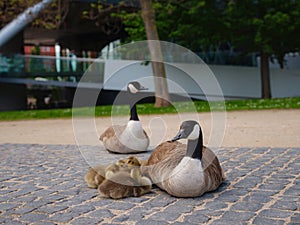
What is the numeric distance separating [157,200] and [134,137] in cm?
297

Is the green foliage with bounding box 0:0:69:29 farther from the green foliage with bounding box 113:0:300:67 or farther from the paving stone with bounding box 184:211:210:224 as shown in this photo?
the paving stone with bounding box 184:211:210:224

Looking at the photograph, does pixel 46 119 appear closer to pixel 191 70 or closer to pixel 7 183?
pixel 191 70

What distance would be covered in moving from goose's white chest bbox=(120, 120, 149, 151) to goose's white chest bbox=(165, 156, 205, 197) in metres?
2.76

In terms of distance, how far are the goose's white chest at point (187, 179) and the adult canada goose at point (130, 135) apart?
9.24ft

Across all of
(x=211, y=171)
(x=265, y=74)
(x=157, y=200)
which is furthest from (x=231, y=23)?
(x=157, y=200)

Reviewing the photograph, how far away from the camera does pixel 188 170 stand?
4891mm

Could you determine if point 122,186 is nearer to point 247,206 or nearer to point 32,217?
point 32,217

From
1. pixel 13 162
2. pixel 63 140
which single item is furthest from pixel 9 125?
pixel 13 162

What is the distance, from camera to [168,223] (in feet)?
14.1

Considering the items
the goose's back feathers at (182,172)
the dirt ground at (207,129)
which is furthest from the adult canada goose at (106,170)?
the dirt ground at (207,129)

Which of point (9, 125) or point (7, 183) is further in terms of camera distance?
point (9, 125)

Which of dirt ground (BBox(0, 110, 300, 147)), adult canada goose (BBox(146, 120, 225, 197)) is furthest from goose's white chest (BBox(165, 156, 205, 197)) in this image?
dirt ground (BBox(0, 110, 300, 147))

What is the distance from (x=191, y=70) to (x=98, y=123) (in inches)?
405

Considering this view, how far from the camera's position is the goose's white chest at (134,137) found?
7781mm
